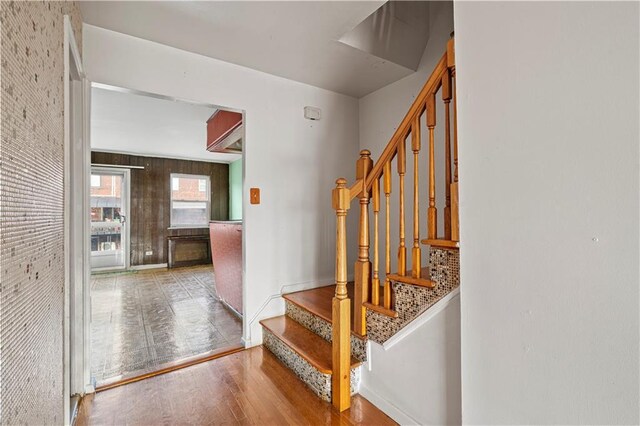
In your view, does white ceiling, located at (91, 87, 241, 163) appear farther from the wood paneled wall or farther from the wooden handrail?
the wooden handrail

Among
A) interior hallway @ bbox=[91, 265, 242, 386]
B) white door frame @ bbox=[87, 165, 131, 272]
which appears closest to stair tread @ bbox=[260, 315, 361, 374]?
interior hallway @ bbox=[91, 265, 242, 386]

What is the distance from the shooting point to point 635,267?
0.70m

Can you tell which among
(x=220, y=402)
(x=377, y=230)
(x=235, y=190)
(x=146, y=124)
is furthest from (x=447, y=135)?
(x=235, y=190)

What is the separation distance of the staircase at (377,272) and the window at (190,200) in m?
5.06

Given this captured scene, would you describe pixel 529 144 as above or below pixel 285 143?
below

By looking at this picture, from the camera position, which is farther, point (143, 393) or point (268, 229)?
point (268, 229)

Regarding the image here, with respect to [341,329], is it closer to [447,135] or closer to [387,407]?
[387,407]

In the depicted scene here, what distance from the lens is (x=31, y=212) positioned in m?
0.89

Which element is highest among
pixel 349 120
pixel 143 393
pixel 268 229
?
pixel 349 120

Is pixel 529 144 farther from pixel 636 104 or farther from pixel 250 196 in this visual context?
pixel 250 196

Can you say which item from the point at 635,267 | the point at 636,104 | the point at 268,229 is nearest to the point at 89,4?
the point at 268,229

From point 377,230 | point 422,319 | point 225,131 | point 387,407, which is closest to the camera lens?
point 422,319

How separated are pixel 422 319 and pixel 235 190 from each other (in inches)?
240

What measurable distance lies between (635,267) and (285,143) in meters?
2.36
